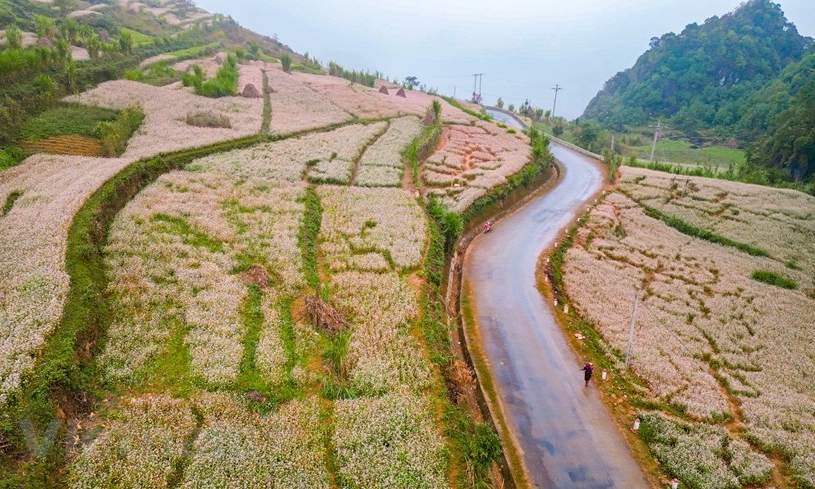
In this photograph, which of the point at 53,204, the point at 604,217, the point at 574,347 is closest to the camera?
the point at 574,347

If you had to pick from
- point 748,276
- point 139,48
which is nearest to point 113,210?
point 748,276

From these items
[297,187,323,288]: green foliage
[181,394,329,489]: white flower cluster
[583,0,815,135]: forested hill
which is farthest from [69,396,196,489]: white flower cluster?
[583,0,815,135]: forested hill

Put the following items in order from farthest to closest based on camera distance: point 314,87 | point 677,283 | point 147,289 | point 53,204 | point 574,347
Result: point 314,87, point 677,283, point 53,204, point 574,347, point 147,289

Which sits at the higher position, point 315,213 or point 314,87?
point 314,87

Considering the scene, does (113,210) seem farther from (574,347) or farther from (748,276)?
(748,276)

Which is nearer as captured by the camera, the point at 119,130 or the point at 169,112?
the point at 119,130

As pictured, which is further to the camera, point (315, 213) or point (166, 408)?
point (315, 213)

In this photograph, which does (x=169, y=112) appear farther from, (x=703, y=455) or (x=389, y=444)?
(x=703, y=455)

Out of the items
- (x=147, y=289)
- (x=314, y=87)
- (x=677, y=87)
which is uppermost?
(x=677, y=87)

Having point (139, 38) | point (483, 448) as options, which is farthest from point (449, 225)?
point (139, 38)
